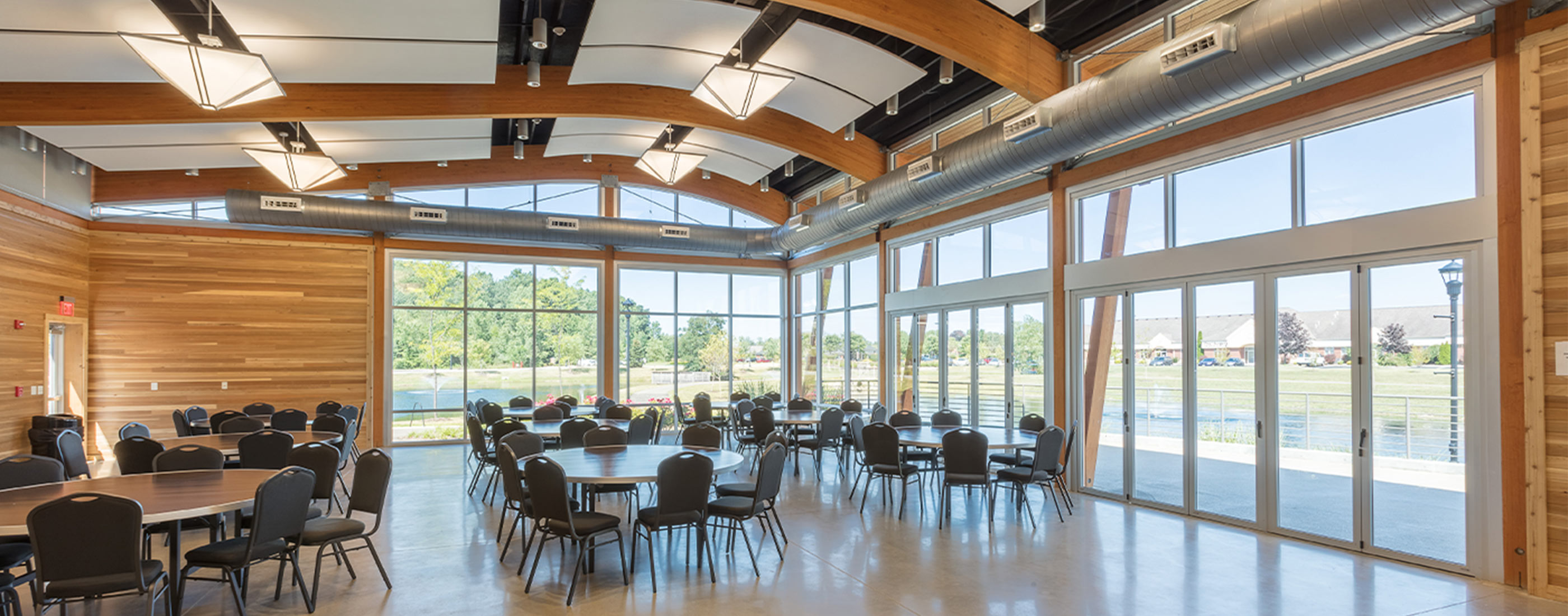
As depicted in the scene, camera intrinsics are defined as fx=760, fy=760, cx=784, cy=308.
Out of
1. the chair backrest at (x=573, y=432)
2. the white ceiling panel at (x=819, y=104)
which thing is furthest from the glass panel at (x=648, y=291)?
the chair backrest at (x=573, y=432)

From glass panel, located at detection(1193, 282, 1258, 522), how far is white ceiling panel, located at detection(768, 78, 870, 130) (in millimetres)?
4513

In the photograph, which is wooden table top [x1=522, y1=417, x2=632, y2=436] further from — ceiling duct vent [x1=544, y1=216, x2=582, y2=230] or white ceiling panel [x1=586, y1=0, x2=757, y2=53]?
white ceiling panel [x1=586, y1=0, x2=757, y2=53]

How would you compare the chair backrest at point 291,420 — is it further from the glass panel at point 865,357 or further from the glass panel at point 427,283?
the glass panel at point 865,357

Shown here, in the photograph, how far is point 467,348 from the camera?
14.1 meters

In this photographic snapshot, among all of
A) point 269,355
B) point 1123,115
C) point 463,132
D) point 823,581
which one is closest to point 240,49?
point 463,132

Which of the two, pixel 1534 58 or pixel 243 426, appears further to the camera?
pixel 243 426

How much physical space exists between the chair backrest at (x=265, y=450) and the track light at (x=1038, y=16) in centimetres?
771

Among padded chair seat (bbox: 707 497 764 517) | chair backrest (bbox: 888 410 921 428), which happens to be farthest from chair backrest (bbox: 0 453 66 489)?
chair backrest (bbox: 888 410 921 428)

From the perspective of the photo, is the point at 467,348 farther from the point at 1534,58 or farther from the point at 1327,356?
the point at 1534,58

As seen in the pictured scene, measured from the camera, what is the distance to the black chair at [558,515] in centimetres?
501

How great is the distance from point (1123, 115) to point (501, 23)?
632 centimetres

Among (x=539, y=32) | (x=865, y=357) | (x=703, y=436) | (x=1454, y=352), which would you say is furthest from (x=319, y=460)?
(x=865, y=357)

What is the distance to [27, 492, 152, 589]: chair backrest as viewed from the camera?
12.2 ft

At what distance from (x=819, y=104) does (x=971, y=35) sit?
298 centimetres
